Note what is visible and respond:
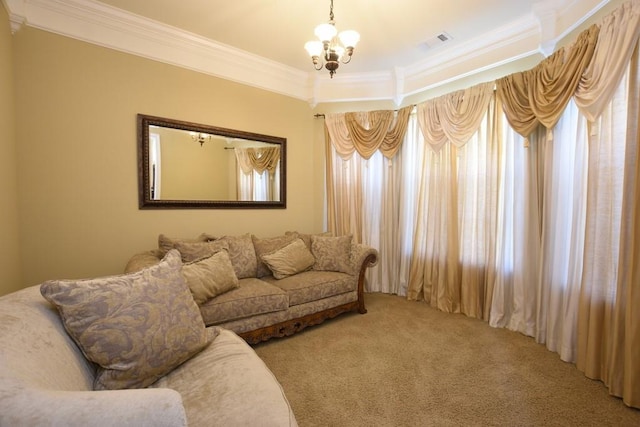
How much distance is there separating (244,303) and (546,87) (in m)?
3.06

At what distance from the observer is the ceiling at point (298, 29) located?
249 cm

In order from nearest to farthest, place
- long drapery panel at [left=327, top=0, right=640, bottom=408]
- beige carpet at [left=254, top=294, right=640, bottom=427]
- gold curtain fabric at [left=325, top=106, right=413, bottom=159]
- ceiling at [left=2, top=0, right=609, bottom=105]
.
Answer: beige carpet at [left=254, top=294, right=640, bottom=427], long drapery panel at [left=327, top=0, right=640, bottom=408], ceiling at [left=2, top=0, right=609, bottom=105], gold curtain fabric at [left=325, top=106, right=413, bottom=159]

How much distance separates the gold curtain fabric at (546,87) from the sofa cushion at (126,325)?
299cm

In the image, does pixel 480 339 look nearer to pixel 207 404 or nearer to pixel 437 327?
pixel 437 327

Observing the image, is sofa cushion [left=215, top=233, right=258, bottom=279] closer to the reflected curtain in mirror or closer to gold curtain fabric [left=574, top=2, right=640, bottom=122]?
the reflected curtain in mirror

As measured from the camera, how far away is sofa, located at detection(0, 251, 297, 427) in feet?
2.44

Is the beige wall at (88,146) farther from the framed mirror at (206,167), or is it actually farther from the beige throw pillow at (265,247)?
the beige throw pillow at (265,247)

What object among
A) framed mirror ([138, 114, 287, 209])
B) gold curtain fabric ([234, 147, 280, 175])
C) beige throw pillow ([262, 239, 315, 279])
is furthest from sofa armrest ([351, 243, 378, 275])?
gold curtain fabric ([234, 147, 280, 175])

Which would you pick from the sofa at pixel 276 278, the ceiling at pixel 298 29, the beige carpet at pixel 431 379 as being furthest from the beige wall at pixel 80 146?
the beige carpet at pixel 431 379

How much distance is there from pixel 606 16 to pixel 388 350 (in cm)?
285

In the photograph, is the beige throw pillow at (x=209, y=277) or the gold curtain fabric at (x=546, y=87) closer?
the gold curtain fabric at (x=546, y=87)

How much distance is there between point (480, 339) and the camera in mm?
2625

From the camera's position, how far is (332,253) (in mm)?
3314

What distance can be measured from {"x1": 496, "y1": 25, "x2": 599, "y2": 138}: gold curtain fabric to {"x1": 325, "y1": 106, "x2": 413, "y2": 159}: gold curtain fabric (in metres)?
1.20
